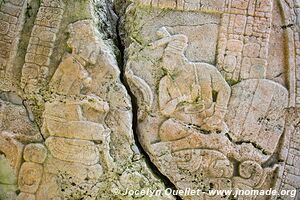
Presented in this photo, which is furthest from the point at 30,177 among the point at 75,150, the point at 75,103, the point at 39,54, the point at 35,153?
the point at 39,54

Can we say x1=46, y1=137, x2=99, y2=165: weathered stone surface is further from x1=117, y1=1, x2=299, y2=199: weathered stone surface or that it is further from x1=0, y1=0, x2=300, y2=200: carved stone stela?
x1=117, y1=1, x2=299, y2=199: weathered stone surface

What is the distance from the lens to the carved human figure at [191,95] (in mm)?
2279

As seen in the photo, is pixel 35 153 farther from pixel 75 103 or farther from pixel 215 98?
pixel 215 98

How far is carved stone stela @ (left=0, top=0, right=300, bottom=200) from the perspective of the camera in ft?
7.45

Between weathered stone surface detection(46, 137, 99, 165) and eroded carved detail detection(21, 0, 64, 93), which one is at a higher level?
eroded carved detail detection(21, 0, 64, 93)

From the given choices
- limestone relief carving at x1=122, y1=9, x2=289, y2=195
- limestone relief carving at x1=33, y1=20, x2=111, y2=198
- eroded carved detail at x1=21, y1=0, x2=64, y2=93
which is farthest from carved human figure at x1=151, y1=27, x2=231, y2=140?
eroded carved detail at x1=21, y1=0, x2=64, y2=93

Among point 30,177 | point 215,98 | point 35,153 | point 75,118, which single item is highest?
point 215,98

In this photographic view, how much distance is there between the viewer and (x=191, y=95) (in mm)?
2289

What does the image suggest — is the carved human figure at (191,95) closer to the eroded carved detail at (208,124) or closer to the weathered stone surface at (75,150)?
the eroded carved detail at (208,124)

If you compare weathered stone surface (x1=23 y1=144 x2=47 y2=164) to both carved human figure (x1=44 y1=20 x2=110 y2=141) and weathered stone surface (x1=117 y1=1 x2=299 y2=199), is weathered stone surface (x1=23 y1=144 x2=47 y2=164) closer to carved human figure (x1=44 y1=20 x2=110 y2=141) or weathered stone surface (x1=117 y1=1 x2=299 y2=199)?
carved human figure (x1=44 y1=20 x2=110 y2=141)

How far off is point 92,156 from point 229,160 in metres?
0.62

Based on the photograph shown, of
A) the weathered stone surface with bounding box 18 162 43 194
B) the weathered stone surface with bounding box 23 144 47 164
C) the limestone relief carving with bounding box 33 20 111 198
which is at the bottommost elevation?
the weathered stone surface with bounding box 18 162 43 194

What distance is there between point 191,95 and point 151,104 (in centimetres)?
19

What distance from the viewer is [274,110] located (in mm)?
2311
